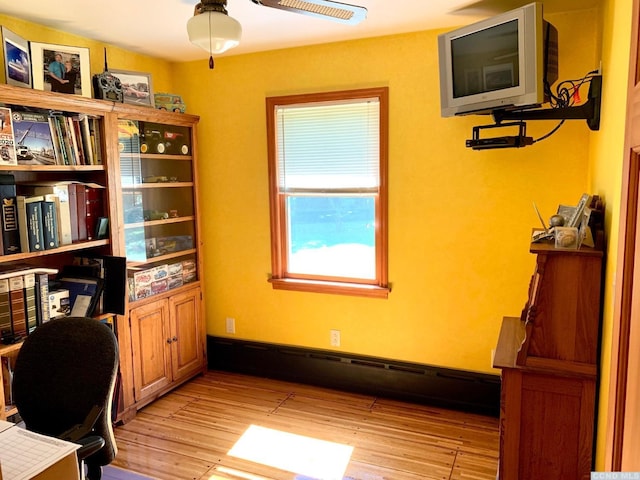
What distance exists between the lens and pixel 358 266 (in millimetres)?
3459

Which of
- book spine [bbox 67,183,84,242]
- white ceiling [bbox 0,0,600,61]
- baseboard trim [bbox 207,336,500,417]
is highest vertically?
white ceiling [bbox 0,0,600,61]

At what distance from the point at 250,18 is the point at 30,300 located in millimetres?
1976

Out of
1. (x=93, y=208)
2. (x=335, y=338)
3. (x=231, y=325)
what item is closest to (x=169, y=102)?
(x=93, y=208)

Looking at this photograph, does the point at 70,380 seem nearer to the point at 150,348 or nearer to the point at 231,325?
the point at 150,348

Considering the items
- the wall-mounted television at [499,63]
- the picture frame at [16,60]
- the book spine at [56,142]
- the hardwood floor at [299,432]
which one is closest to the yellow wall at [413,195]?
the hardwood floor at [299,432]

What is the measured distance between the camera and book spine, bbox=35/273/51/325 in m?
2.58

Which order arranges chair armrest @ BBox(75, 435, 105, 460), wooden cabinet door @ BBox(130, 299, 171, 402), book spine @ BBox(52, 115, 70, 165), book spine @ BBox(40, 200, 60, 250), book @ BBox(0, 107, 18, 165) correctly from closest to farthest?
1. chair armrest @ BBox(75, 435, 105, 460)
2. book @ BBox(0, 107, 18, 165)
3. book spine @ BBox(40, 200, 60, 250)
4. book spine @ BBox(52, 115, 70, 165)
5. wooden cabinet door @ BBox(130, 299, 171, 402)

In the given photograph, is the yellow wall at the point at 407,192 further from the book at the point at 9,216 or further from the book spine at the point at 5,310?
the book spine at the point at 5,310

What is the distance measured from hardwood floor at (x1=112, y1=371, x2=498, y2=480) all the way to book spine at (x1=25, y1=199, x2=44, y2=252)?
128 centimetres

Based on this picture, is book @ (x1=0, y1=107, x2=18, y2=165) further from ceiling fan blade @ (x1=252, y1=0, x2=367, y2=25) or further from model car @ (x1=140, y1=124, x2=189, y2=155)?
ceiling fan blade @ (x1=252, y1=0, x2=367, y2=25)

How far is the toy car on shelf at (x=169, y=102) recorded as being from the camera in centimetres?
340

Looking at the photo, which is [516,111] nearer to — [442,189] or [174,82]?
[442,189]

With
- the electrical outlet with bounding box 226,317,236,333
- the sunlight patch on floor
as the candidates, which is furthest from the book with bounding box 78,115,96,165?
the sunlight patch on floor

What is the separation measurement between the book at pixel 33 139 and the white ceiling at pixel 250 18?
1.94 ft
